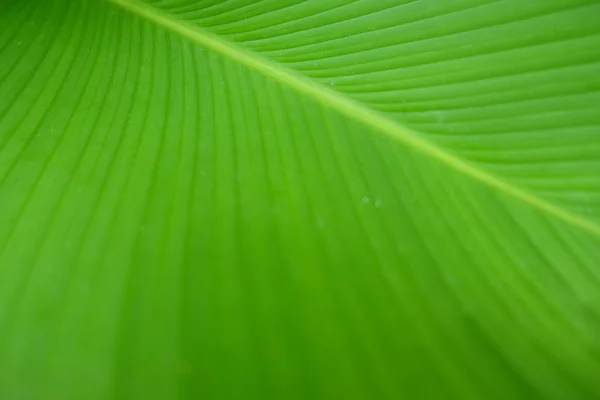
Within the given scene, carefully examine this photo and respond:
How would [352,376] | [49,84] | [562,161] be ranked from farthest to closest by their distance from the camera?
[49,84]
[562,161]
[352,376]

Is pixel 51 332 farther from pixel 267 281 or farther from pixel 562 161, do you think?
pixel 562 161

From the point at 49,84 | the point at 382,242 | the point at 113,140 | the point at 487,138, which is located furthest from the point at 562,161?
the point at 49,84

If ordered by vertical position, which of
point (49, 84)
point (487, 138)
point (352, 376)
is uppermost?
point (49, 84)

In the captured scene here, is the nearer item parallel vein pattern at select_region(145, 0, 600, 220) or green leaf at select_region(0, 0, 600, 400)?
green leaf at select_region(0, 0, 600, 400)

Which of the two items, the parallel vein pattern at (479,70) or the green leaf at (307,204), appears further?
the parallel vein pattern at (479,70)
